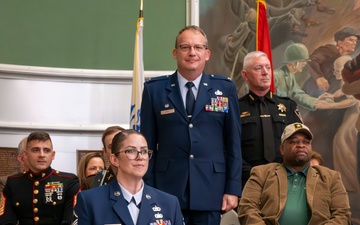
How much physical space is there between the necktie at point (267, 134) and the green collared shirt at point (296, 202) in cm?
22

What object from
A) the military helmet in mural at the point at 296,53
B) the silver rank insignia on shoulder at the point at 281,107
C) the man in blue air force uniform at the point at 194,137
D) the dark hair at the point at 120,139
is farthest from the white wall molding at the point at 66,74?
the dark hair at the point at 120,139

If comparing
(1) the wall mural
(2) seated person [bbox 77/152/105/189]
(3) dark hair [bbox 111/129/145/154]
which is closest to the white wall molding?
(1) the wall mural

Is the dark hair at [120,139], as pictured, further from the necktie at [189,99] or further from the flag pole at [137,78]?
the flag pole at [137,78]

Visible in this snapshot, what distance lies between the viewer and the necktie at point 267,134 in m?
4.89

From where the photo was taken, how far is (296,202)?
4.62 meters

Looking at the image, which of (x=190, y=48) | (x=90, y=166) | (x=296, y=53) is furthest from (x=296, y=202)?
(x=296, y=53)

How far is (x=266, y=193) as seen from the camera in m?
4.68

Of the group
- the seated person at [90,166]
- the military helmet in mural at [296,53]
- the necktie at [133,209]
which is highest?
the military helmet in mural at [296,53]

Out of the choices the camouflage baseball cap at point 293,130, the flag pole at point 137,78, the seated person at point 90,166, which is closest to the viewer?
the camouflage baseball cap at point 293,130

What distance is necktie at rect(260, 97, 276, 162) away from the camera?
489 cm

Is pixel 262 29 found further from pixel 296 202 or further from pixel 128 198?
pixel 128 198

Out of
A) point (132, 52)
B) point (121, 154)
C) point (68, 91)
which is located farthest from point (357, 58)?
point (121, 154)

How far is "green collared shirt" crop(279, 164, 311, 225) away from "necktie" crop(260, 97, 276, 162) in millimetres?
216

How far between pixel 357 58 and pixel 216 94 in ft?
11.5
